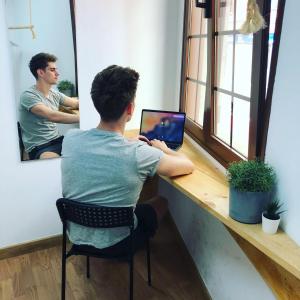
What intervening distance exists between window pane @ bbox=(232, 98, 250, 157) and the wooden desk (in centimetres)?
18

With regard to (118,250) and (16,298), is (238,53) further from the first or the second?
(16,298)

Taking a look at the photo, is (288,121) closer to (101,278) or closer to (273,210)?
(273,210)

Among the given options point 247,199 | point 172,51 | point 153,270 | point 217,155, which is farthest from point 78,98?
point 247,199

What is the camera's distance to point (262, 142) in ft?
4.45

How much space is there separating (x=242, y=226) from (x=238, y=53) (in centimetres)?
89

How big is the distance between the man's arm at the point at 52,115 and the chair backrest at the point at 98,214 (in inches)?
32.9

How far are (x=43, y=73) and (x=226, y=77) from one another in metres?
1.13

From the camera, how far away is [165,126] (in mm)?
2012

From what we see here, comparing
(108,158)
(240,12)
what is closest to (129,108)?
(108,158)

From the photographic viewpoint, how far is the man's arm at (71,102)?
212 cm

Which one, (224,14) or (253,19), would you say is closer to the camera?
(253,19)

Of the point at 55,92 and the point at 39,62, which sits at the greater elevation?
the point at 39,62

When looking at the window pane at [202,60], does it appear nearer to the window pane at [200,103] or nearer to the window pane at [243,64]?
the window pane at [200,103]

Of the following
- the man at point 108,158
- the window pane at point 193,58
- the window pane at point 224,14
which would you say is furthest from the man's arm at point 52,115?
the window pane at point 224,14
